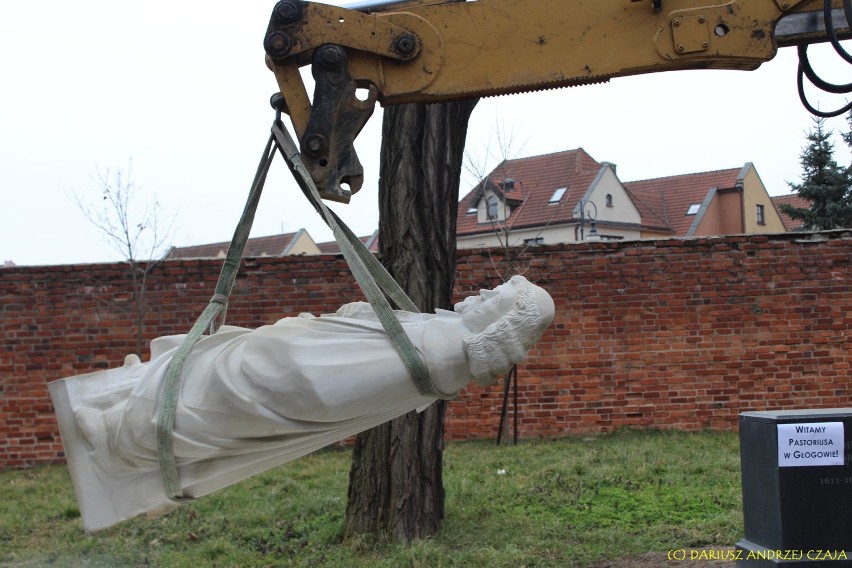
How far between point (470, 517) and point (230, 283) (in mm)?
4048

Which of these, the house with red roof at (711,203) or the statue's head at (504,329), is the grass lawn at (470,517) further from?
the house with red roof at (711,203)

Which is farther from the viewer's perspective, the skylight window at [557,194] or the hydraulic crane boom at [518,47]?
the skylight window at [557,194]

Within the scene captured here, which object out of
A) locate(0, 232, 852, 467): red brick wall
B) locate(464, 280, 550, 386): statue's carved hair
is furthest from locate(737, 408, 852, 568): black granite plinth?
locate(0, 232, 852, 467): red brick wall

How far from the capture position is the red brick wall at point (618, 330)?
32.9 feet

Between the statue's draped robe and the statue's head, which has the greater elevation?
the statue's head

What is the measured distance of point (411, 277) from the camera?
609 cm

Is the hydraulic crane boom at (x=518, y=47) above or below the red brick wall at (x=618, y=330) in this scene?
above

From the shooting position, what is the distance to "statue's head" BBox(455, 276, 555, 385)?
271 cm

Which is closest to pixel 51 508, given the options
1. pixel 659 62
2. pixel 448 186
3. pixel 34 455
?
pixel 34 455

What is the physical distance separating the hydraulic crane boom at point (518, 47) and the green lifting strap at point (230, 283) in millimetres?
139

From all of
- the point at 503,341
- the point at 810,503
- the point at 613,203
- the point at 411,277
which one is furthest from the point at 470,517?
the point at 613,203

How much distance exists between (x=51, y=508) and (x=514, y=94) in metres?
6.48

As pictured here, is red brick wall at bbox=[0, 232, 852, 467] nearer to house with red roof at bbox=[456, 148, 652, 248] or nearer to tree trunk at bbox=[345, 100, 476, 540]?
tree trunk at bbox=[345, 100, 476, 540]

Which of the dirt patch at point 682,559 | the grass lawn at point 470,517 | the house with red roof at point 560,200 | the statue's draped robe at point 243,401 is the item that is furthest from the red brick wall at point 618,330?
the house with red roof at point 560,200
